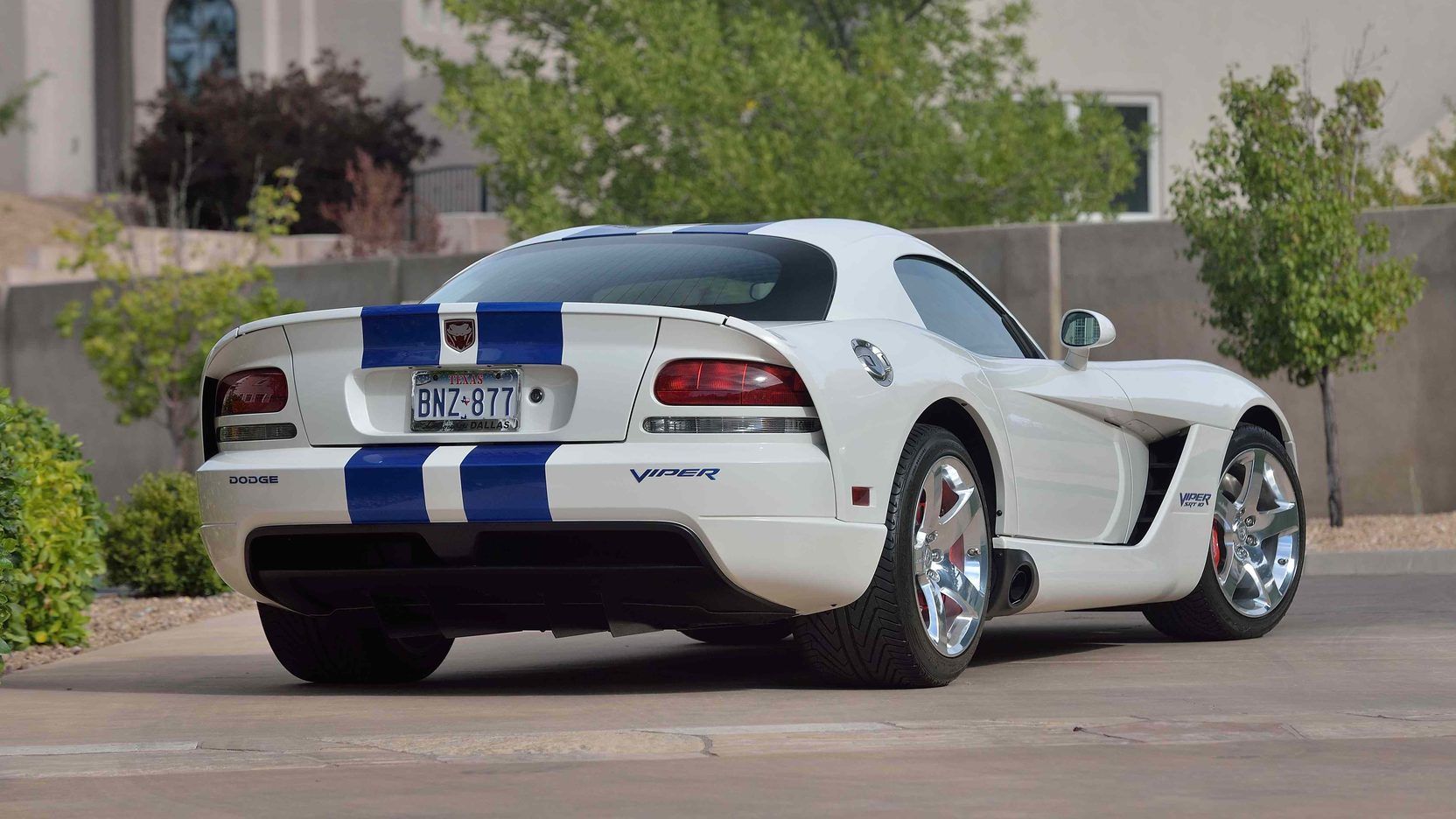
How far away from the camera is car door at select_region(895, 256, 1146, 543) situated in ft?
21.9

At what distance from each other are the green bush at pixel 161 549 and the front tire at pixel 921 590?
5.93 metres

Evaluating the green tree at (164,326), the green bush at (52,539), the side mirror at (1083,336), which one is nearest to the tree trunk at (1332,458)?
the side mirror at (1083,336)

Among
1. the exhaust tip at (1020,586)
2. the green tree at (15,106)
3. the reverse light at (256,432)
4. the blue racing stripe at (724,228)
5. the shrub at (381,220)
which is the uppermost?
the green tree at (15,106)

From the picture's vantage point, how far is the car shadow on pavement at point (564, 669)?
6.53m

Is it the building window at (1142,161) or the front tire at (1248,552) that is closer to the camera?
the front tire at (1248,552)

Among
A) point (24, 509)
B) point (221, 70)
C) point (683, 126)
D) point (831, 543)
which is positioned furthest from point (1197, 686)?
point (221, 70)

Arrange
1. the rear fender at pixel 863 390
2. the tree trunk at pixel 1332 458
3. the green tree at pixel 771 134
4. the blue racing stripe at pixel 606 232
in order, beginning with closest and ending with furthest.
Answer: the rear fender at pixel 863 390
the blue racing stripe at pixel 606 232
the tree trunk at pixel 1332 458
the green tree at pixel 771 134

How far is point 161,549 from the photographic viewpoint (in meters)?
11.2

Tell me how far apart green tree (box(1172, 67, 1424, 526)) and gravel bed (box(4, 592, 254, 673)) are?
6.34m

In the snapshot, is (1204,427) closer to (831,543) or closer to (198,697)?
(831,543)

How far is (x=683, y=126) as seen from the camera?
63.8 ft

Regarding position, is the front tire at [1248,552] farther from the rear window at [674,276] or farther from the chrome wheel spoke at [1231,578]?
the rear window at [674,276]

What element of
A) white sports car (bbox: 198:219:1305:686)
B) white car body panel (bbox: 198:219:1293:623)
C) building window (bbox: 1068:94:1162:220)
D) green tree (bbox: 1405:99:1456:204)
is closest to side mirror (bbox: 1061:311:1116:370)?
white sports car (bbox: 198:219:1305:686)

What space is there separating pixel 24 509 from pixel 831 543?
382 centimetres
